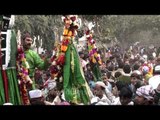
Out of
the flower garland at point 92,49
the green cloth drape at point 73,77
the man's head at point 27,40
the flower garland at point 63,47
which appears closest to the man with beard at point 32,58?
the man's head at point 27,40

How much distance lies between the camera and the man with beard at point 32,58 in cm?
867

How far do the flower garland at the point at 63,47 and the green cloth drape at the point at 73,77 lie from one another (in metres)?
0.07

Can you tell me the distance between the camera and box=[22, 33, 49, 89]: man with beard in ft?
28.5

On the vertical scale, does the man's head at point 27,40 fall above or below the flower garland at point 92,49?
above

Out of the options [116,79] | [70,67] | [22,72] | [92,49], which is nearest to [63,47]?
[70,67]

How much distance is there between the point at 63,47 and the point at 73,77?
0.44m

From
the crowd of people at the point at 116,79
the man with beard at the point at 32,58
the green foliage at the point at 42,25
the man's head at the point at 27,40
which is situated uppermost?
the green foliage at the point at 42,25

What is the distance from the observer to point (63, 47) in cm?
876

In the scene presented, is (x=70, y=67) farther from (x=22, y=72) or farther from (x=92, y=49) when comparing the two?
(x=22, y=72)

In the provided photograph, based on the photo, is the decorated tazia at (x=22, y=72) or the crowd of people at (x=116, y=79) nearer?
the crowd of people at (x=116, y=79)

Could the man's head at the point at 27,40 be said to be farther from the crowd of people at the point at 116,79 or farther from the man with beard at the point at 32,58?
the crowd of people at the point at 116,79
